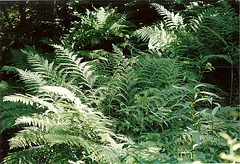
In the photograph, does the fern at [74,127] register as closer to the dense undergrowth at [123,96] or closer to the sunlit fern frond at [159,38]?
the dense undergrowth at [123,96]

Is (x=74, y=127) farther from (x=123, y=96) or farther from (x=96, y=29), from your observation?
(x=96, y=29)

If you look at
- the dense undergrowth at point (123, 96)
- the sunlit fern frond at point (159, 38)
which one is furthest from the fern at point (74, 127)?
the sunlit fern frond at point (159, 38)

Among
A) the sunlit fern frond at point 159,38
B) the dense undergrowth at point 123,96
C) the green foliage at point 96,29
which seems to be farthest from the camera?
the green foliage at point 96,29

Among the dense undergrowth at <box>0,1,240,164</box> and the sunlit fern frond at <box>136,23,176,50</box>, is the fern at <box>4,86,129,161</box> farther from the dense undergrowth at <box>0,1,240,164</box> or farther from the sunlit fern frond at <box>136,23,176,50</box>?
the sunlit fern frond at <box>136,23,176,50</box>

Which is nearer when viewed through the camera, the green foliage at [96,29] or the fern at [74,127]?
the fern at [74,127]

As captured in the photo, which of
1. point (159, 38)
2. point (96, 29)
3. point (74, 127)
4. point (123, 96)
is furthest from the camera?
point (96, 29)

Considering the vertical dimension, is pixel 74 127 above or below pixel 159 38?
below

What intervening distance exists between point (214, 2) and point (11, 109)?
3046mm

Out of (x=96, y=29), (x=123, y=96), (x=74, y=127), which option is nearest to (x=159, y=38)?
(x=96, y=29)

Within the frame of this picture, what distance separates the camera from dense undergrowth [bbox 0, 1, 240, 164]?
1.61 meters

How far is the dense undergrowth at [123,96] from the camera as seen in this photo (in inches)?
63.6

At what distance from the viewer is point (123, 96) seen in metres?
2.17

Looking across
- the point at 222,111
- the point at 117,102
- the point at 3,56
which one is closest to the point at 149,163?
the point at 222,111

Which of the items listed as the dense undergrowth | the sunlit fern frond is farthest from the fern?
the sunlit fern frond
